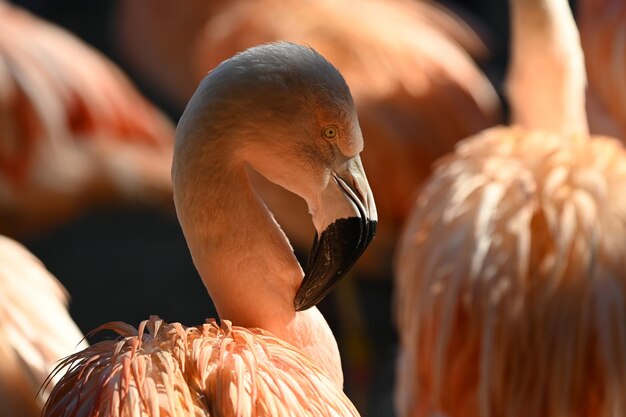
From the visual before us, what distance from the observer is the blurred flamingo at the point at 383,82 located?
420 cm

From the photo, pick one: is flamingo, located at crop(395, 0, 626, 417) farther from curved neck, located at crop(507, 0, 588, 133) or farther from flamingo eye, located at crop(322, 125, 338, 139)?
flamingo eye, located at crop(322, 125, 338, 139)

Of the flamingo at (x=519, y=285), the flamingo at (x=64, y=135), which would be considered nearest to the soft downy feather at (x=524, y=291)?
the flamingo at (x=519, y=285)

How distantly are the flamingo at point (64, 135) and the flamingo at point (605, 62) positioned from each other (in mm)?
1823

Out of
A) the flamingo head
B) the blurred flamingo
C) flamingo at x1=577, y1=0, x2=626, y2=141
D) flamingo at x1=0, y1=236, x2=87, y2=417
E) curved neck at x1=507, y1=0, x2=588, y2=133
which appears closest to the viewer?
the flamingo head

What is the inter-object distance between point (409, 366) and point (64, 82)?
2.23m

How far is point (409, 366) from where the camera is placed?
281 centimetres

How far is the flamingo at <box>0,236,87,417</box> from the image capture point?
7.06 feet

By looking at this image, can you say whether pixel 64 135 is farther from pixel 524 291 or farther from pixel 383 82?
pixel 524 291

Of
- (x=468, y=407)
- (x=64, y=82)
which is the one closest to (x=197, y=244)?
(x=468, y=407)

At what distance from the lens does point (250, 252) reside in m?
1.93

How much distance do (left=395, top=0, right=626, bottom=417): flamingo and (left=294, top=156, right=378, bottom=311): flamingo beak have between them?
0.75 m

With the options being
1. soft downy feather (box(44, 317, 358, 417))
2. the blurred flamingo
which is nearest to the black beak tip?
soft downy feather (box(44, 317, 358, 417))

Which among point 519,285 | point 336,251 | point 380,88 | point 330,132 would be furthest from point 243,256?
point 380,88

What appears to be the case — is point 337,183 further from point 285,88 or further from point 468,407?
point 468,407
